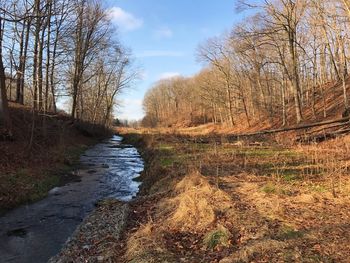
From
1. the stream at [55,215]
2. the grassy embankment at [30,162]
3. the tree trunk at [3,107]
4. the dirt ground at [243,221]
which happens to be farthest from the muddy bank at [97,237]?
the tree trunk at [3,107]

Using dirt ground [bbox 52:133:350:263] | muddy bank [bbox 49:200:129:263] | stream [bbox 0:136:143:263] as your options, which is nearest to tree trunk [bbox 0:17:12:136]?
stream [bbox 0:136:143:263]

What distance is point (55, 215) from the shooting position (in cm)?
1091

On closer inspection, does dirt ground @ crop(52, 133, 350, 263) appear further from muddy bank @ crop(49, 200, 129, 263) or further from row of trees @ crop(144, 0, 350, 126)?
row of trees @ crop(144, 0, 350, 126)

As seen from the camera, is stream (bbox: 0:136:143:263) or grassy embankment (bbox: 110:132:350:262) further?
stream (bbox: 0:136:143:263)

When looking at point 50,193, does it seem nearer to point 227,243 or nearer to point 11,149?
point 11,149

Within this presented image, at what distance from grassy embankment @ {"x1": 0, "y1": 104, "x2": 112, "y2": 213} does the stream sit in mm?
541

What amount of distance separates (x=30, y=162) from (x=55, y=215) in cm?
657

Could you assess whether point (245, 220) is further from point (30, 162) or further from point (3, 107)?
point (3, 107)

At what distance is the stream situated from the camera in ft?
26.7

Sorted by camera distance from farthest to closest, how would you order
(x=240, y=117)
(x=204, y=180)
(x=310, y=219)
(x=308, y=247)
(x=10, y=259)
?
(x=240, y=117)
(x=204, y=180)
(x=10, y=259)
(x=310, y=219)
(x=308, y=247)

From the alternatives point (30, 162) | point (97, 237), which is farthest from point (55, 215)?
point (30, 162)

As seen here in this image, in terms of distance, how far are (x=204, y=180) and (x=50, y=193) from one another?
A: 6.44 meters

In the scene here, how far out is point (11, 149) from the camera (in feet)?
55.7

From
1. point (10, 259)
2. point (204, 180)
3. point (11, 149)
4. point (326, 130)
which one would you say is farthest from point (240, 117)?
point (10, 259)
